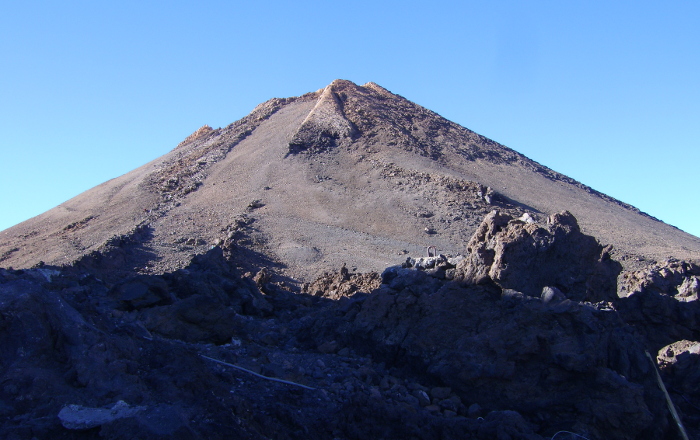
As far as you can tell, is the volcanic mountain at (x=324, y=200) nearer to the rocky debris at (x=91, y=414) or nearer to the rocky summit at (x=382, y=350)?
the rocky summit at (x=382, y=350)

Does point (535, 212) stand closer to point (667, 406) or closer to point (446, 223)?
point (446, 223)

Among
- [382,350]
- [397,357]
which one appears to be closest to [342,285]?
[382,350]

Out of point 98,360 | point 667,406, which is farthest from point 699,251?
point 98,360

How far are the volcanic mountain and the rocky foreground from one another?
10261 millimetres

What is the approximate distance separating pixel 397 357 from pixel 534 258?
1.92 metres

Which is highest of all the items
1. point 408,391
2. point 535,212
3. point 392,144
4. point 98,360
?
point 392,144

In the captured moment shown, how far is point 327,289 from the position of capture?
14219 millimetres

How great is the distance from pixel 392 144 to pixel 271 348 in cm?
2599

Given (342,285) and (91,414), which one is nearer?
(91,414)

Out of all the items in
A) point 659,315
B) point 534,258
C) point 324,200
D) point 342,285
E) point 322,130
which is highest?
point 322,130

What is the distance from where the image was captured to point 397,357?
6688mm

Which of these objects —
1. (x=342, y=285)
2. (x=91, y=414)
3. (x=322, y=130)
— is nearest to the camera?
(x=91, y=414)

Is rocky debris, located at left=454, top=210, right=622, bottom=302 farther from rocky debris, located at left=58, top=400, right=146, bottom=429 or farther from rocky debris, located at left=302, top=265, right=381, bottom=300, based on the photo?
rocky debris, located at left=302, top=265, right=381, bottom=300

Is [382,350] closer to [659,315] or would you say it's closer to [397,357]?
[397,357]
